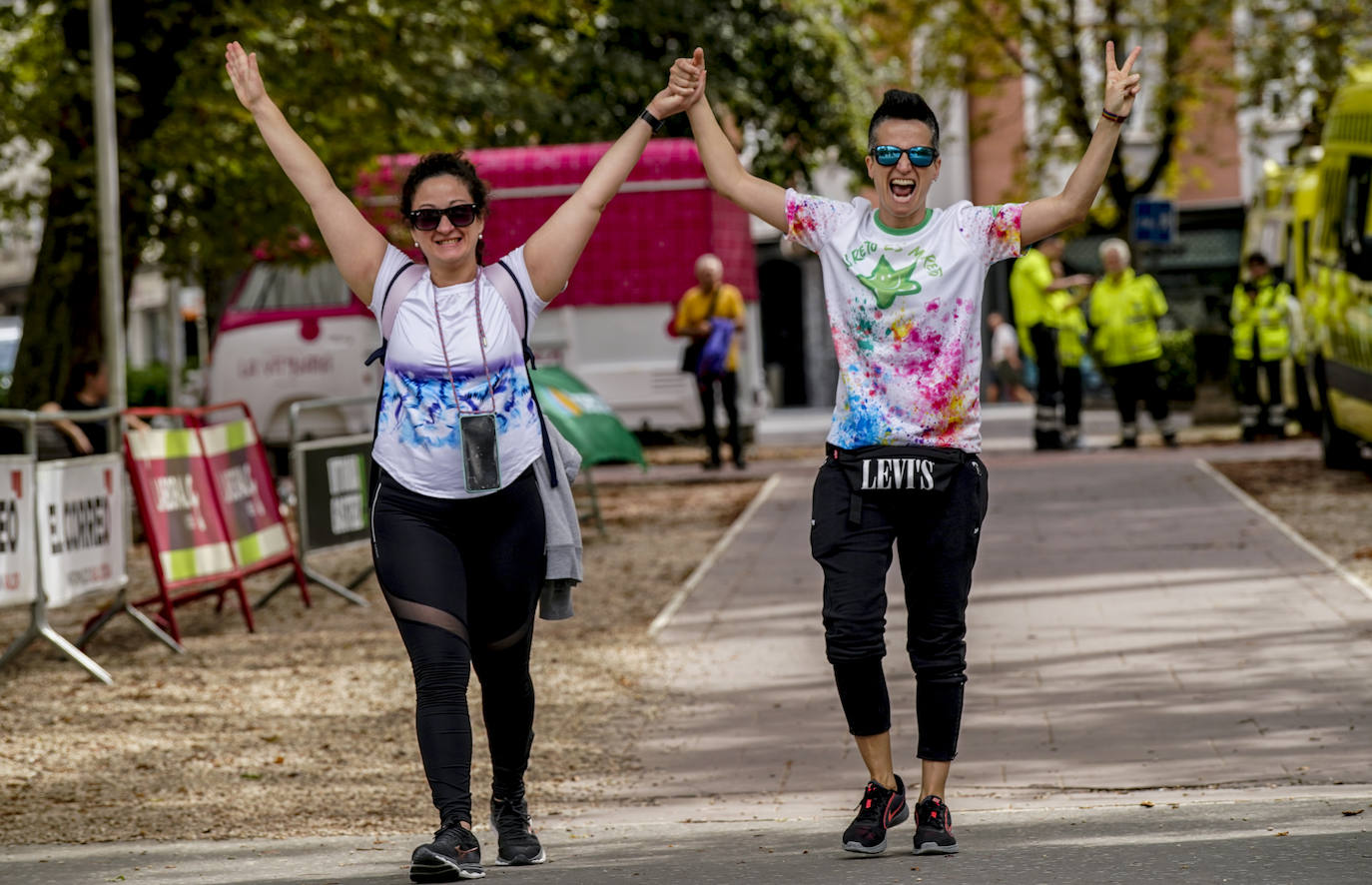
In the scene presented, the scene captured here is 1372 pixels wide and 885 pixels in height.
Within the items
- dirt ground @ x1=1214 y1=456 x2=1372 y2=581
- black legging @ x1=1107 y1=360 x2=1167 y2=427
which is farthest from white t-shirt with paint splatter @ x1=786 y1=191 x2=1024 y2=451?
black legging @ x1=1107 y1=360 x2=1167 y2=427

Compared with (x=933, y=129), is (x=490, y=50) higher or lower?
higher

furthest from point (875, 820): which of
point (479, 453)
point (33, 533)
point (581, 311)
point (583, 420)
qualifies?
point (581, 311)

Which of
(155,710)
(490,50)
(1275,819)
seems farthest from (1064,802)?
(490,50)

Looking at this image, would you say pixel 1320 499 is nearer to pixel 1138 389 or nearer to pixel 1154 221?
pixel 1138 389

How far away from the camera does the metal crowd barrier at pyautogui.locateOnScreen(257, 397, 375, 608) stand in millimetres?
11742

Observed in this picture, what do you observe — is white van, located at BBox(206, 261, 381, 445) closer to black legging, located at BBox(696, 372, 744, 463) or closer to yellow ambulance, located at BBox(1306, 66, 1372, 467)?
black legging, located at BBox(696, 372, 744, 463)

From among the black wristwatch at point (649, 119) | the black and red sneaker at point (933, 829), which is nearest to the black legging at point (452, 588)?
the black wristwatch at point (649, 119)

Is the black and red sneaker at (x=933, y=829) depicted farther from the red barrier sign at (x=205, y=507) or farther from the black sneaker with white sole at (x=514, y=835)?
the red barrier sign at (x=205, y=507)

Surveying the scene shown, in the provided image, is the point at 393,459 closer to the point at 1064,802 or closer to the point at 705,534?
the point at 1064,802

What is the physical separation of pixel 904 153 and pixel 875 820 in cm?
162

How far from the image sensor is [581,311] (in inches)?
842

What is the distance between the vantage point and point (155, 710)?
865 cm

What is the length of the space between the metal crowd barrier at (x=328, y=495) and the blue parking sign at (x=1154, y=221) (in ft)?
42.1

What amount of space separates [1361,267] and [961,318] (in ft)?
28.8
